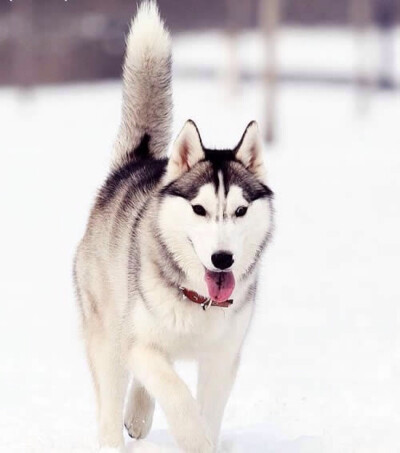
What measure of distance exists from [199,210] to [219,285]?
0.29m

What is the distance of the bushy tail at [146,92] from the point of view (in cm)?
501

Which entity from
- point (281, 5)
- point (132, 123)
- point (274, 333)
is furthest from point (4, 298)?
point (281, 5)

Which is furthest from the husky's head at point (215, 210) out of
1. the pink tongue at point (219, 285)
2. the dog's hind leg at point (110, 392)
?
the dog's hind leg at point (110, 392)

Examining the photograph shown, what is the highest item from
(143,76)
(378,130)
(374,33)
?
(143,76)

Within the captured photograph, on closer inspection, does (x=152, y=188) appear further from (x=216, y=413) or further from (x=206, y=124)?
(x=206, y=124)

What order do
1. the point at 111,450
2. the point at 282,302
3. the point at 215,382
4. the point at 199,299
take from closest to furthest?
the point at 199,299 < the point at 215,382 < the point at 111,450 < the point at 282,302

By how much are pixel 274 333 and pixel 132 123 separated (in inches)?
106

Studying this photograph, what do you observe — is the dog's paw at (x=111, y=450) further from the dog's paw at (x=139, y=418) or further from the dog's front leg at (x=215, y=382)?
the dog's front leg at (x=215, y=382)

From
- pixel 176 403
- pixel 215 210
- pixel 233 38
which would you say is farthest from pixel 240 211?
pixel 233 38

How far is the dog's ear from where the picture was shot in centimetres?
421

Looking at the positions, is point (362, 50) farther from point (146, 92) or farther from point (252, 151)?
point (252, 151)

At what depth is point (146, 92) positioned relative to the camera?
5.04 metres

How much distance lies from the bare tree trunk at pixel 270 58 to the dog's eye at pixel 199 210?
1353 centimetres

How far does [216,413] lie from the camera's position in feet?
14.4
